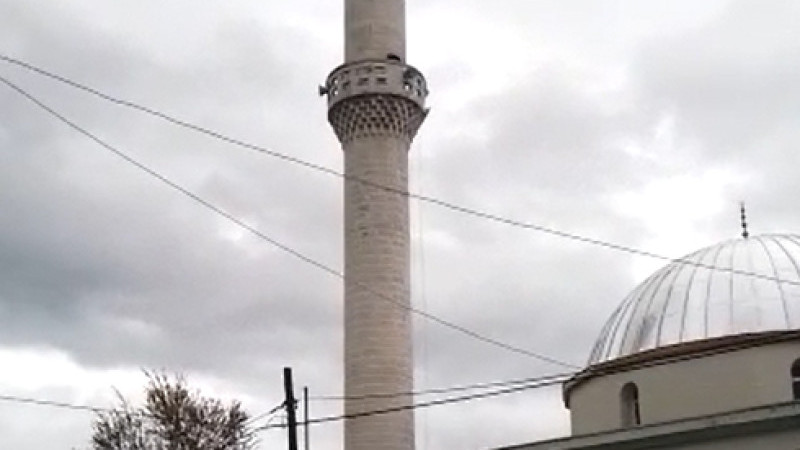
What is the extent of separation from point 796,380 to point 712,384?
1041 mm

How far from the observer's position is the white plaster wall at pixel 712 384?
17672 mm

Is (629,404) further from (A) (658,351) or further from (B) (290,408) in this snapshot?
(B) (290,408)

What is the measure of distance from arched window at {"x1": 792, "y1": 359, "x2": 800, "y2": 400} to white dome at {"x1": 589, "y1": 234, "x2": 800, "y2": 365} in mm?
600

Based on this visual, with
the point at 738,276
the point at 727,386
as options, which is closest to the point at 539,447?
the point at 727,386

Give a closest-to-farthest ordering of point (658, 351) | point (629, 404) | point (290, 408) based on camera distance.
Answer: point (290, 408) < point (658, 351) < point (629, 404)

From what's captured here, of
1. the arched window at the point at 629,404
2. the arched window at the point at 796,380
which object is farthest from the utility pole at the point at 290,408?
the arched window at the point at 796,380

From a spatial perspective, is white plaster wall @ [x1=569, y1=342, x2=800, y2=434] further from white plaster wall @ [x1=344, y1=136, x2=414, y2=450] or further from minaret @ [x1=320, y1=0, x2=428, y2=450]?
minaret @ [x1=320, y1=0, x2=428, y2=450]

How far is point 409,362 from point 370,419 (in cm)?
153

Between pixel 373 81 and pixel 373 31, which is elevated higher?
pixel 373 31

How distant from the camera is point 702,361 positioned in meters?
18.2

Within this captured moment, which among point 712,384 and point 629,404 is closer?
A: point 712,384

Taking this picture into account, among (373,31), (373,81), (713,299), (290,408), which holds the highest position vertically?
(373,31)

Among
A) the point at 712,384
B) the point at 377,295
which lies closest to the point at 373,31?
the point at 377,295

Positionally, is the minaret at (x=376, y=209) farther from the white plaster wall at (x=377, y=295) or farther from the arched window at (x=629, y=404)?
the arched window at (x=629, y=404)
